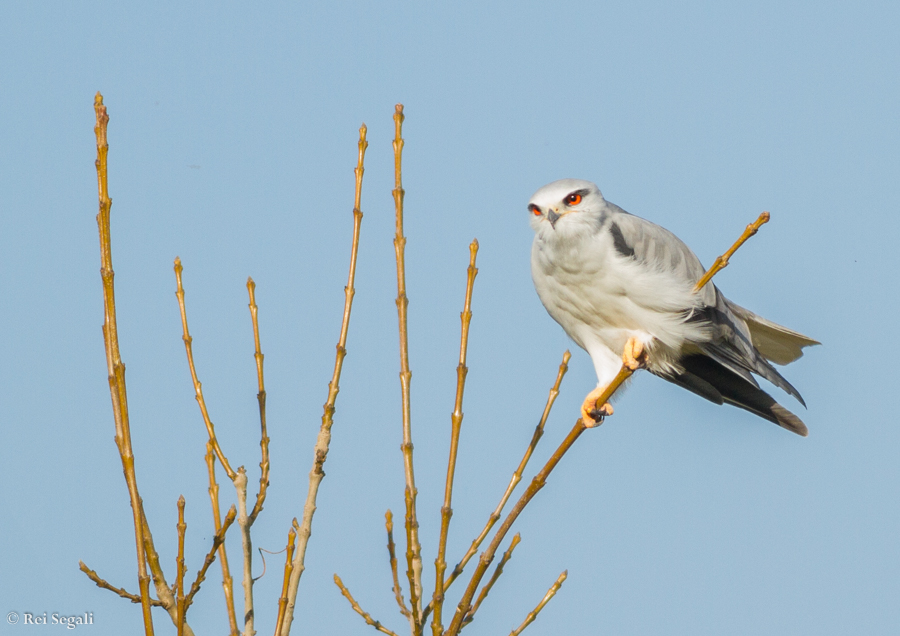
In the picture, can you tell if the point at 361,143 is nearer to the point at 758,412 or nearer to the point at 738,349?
the point at 738,349

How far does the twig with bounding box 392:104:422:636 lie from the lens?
89.3 inches

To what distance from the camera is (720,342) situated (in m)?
4.95

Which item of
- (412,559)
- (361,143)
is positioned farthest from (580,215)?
(412,559)

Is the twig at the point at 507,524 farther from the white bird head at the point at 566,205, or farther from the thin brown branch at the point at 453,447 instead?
the white bird head at the point at 566,205

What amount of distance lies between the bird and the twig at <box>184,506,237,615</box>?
7.95ft

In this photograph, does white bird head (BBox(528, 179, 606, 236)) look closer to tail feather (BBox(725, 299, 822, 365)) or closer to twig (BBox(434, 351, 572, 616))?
tail feather (BBox(725, 299, 822, 365))

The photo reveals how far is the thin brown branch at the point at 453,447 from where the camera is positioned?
218 centimetres

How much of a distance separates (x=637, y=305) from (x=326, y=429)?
9.01 ft

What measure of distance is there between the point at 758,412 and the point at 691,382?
424 millimetres

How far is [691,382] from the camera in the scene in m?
5.49

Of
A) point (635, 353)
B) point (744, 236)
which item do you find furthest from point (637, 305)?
point (744, 236)

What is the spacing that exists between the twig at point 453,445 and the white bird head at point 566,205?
2.00 m

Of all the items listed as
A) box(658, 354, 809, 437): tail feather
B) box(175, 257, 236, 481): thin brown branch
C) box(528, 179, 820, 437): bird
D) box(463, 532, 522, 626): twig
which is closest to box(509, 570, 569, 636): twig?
box(463, 532, 522, 626): twig

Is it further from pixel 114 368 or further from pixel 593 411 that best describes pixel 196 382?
pixel 593 411
